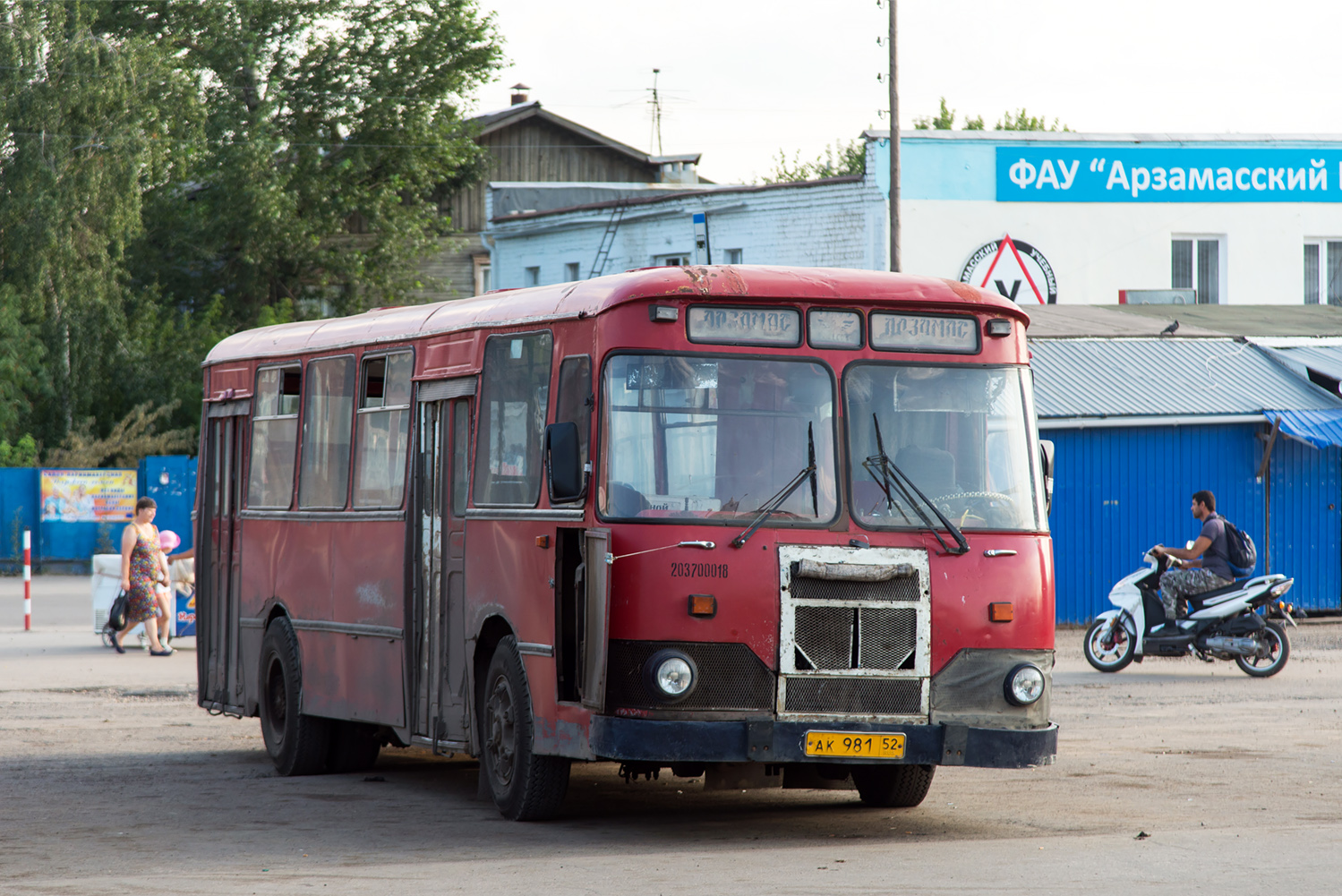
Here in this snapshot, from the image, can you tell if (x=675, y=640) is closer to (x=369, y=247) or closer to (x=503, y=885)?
(x=503, y=885)

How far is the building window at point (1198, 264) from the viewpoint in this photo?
35.6 meters

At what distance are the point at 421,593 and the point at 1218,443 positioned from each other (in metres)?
16.0

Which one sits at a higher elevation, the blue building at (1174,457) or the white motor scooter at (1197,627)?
the blue building at (1174,457)

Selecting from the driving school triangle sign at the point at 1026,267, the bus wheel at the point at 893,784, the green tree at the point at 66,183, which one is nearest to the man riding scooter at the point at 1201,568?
the bus wheel at the point at 893,784

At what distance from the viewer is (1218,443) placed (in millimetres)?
24953

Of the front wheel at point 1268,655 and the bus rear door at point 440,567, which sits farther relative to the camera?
the front wheel at point 1268,655

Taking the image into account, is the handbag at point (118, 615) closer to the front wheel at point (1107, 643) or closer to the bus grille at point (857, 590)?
the front wheel at point (1107, 643)

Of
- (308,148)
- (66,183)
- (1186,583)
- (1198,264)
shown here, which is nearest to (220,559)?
(1186,583)

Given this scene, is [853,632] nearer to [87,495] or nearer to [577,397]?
[577,397]

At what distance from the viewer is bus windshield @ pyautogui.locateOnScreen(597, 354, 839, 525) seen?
9.30 m

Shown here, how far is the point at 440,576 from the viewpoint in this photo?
11.1 meters

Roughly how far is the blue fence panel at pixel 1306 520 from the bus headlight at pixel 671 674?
58.3 ft

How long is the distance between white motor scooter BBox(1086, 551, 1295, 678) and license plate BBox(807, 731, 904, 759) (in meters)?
10.8

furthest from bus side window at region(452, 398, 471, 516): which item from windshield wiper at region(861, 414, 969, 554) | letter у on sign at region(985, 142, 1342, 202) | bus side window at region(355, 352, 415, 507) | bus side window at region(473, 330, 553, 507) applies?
letter у on sign at region(985, 142, 1342, 202)
